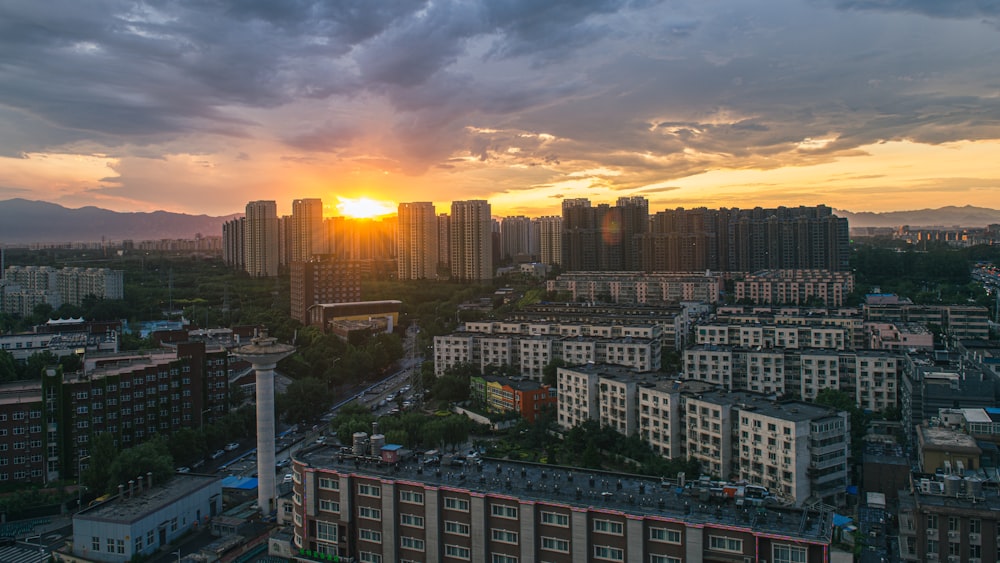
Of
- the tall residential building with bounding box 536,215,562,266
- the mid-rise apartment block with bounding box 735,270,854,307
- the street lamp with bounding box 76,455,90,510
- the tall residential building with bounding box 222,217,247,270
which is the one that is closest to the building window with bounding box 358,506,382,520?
the street lamp with bounding box 76,455,90,510

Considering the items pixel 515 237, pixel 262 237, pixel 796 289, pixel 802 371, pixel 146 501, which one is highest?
pixel 515 237

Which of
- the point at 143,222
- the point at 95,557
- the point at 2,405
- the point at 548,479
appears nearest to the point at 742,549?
the point at 548,479

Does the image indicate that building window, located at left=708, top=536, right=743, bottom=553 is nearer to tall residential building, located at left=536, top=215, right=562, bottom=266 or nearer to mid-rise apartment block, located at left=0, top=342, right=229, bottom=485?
mid-rise apartment block, located at left=0, top=342, right=229, bottom=485

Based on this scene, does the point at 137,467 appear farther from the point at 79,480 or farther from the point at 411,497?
the point at 411,497

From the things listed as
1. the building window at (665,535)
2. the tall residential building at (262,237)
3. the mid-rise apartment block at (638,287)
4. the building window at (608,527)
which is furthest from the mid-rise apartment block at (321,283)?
the building window at (665,535)

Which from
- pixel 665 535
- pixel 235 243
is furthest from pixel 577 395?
pixel 235 243

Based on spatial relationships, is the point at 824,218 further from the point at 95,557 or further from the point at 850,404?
the point at 95,557
